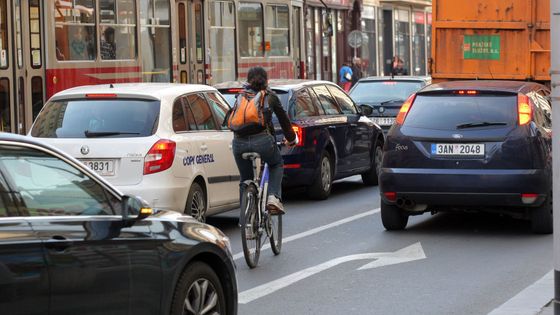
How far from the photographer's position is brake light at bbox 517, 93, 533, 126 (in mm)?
12500

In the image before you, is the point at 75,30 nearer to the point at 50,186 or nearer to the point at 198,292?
the point at 198,292

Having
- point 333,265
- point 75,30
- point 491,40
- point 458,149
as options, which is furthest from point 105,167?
point 491,40

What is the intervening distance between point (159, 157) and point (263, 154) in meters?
1.30

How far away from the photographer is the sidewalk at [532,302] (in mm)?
8469

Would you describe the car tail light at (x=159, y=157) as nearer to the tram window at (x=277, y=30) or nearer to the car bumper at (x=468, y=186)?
the car bumper at (x=468, y=186)

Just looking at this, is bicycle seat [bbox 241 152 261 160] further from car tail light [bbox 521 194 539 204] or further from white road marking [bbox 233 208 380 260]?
car tail light [bbox 521 194 539 204]

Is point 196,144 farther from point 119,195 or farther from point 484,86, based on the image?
point 119,195

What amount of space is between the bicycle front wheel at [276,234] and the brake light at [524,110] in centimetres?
272

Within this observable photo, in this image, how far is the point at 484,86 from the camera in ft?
42.3

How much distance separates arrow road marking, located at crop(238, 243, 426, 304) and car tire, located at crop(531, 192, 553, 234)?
123 cm

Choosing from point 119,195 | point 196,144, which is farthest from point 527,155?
point 119,195

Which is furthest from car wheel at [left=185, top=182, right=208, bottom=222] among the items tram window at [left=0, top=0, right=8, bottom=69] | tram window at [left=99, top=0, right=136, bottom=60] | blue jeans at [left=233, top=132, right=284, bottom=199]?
tram window at [left=99, top=0, right=136, bottom=60]

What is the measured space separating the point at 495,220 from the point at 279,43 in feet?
48.7

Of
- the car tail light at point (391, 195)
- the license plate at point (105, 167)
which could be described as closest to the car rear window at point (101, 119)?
the license plate at point (105, 167)
